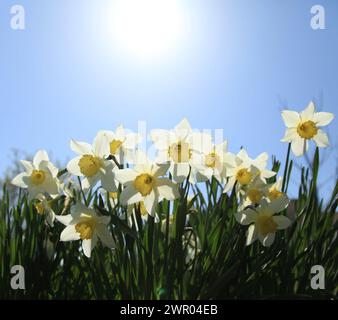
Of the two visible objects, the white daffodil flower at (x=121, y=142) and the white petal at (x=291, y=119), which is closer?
A: the white daffodil flower at (x=121, y=142)

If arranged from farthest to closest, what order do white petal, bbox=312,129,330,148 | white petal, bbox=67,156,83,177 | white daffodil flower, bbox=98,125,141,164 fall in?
1. white petal, bbox=312,129,330,148
2. white daffodil flower, bbox=98,125,141,164
3. white petal, bbox=67,156,83,177

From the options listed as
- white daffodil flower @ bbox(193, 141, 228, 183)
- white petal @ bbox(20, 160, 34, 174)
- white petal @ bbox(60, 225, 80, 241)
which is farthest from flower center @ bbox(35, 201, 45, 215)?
A: white daffodil flower @ bbox(193, 141, 228, 183)

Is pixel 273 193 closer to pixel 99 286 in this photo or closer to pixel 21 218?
pixel 99 286

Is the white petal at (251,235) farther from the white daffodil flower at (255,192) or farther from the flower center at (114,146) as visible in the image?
the flower center at (114,146)

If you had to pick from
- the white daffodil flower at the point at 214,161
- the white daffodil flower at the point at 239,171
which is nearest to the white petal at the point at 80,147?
the white daffodil flower at the point at 214,161

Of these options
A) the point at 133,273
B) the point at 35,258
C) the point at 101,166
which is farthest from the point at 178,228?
the point at 35,258

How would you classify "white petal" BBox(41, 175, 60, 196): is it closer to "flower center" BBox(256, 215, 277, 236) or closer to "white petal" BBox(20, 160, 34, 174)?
"white petal" BBox(20, 160, 34, 174)

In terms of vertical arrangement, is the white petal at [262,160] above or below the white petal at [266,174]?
above
